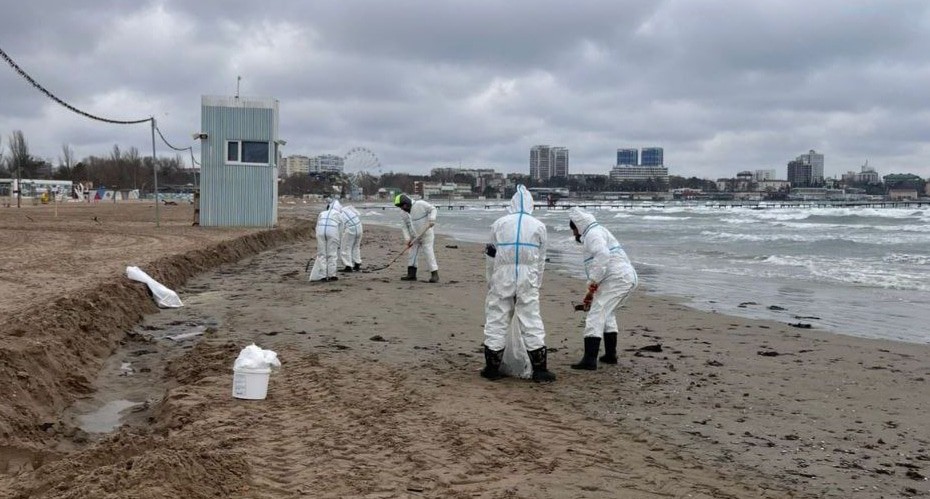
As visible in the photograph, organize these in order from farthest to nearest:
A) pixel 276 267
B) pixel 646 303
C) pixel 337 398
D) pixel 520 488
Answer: pixel 276 267 → pixel 646 303 → pixel 337 398 → pixel 520 488

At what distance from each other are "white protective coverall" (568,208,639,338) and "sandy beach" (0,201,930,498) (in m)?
0.57

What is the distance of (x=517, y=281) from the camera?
8.04m

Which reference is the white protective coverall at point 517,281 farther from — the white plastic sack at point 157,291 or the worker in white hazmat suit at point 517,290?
the white plastic sack at point 157,291

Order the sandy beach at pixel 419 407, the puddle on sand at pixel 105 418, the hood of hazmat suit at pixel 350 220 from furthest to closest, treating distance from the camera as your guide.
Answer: the hood of hazmat suit at pixel 350 220 < the puddle on sand at pixel 105 418 < the sandy beach at pixel 419 407

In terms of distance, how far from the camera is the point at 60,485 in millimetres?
4520

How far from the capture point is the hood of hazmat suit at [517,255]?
8055 mm

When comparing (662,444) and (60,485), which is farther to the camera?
(662,444)

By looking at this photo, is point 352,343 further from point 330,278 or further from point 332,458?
point 330,278

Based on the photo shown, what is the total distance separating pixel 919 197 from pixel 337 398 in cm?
19849

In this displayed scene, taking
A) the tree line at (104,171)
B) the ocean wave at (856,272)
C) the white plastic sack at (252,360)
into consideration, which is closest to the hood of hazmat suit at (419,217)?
the white plastic sack at (252,360)

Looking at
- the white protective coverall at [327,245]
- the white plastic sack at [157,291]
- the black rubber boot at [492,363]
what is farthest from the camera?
the white protective coverall at [327,245]

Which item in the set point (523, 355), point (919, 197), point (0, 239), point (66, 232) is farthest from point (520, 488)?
point (919, 197)

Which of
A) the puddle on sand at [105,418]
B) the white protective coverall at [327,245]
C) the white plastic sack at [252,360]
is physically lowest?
the puddle on sand at [105,418]

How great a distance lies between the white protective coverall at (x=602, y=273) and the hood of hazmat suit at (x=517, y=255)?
851mm
